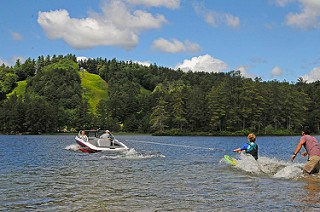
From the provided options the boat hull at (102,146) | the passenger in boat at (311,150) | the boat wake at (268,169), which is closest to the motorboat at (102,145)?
the boat hull at (102,146)

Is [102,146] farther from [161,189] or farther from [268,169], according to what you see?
[161,189]

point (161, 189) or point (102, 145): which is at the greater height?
point (102, 145)

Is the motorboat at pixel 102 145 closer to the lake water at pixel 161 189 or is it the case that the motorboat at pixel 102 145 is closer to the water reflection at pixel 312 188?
the lake water at pixel 161 189

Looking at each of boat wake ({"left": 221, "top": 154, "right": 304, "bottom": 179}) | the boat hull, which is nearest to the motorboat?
the boat hull

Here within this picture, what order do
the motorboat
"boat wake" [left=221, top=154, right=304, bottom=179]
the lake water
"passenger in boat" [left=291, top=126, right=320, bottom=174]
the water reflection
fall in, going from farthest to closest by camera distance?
1. the motorboat
2. "boat wake" [left=221, top=154, right=304, bottom=179]
3. "passenger in boat" [left=291, top=126, right=320, bottom=174]
4. the water reflection
5. the lake water

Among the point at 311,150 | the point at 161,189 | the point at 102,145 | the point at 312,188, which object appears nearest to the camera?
the point at 312,188

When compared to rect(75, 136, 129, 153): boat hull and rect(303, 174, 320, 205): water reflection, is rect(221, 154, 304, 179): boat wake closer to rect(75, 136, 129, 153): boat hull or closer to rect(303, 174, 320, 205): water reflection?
rect(303, 174, 320, 205): water reflection

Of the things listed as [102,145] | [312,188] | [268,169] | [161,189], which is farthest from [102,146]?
[312,188]

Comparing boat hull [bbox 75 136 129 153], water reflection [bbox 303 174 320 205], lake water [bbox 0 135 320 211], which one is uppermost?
boat hull [bbox 75 136 129 153]

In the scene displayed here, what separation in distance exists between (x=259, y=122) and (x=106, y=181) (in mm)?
102366

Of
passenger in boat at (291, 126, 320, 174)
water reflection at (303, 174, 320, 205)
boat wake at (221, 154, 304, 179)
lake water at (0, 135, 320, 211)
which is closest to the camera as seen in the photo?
lake water at (0, 135, 320, 211)

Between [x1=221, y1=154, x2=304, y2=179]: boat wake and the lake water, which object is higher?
[x1=221, y1=154, x2=304, y2=179]: boat wake

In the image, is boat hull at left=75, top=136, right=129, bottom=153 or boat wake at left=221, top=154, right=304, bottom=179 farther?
boat hull at left=75, top=136, right=129, bottom=153

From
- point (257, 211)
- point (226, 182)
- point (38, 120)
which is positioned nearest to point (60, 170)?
point (226, 182)
